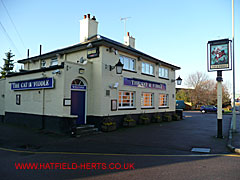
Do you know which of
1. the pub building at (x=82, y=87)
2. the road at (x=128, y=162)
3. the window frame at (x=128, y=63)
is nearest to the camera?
the road at (x=128, y=162)

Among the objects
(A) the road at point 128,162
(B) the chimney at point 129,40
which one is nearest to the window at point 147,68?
(B) the chimney at point 129,40

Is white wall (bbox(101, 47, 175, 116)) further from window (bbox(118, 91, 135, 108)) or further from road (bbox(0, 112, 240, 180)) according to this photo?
road (bbox(0, 112, 240, 180))

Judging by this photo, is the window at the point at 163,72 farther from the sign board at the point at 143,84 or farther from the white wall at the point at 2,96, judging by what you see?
Result: the white wall at the point at 2,96

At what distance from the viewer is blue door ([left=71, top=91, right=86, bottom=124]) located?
40.9 feet

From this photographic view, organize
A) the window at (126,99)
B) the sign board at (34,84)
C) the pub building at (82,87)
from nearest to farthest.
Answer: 1. the pub building at (82,87)
2. the sign board at (34,84)
3. the window at (126,99)

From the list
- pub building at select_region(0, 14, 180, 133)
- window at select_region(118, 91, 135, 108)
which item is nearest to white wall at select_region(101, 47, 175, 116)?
pub building at select_region(0, 14, 180, 133)

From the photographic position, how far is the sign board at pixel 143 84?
15.3 m

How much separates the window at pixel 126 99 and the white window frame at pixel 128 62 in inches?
79.1

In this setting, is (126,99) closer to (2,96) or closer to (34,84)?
(34,84)

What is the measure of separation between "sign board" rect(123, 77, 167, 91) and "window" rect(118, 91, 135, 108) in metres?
0.79

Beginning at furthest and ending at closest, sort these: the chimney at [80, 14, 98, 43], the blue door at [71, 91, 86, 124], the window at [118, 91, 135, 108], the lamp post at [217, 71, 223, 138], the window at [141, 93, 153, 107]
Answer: the window at [141, 93, 153, 107] → the chimney at [80, 14, 98, 43] → the window at [118, 91, 135, 108] → the blue door at [71, 91, 86, 124] → the lamp post at [217, 71, 223, 138]

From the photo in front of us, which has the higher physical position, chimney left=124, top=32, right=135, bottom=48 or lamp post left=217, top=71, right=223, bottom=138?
chimney left=124, top=32, right=135, bottom=48

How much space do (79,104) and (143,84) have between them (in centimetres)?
638

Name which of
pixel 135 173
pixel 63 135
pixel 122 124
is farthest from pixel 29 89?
pixel 135 173
